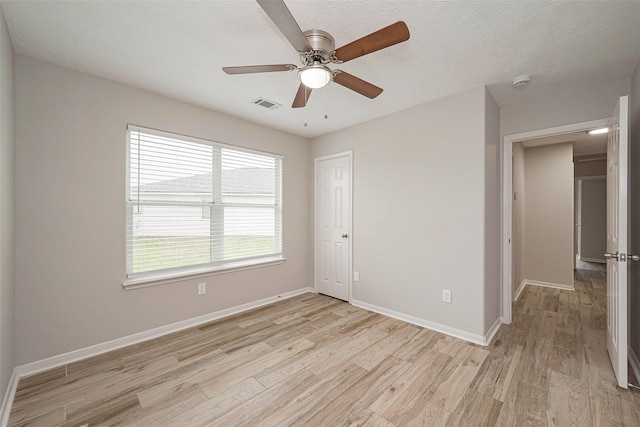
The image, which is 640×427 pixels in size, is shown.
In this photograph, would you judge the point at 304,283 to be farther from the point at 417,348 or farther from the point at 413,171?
the point at 413,171

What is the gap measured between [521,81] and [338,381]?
120 inches

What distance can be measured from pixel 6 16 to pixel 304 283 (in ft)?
12.9

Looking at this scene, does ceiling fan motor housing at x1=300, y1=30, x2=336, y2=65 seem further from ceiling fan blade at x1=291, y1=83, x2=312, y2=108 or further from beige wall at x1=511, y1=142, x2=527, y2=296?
beige wall at x1=511, y1=142, x2=527, y2=296

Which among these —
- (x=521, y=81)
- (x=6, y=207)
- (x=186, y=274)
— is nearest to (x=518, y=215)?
(x=521, y=81)

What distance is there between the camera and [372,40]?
4.71ft

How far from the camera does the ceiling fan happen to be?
129 cm

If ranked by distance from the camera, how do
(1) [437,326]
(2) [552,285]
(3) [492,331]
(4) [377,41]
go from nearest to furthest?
(4) [377,41] < (3) [492,331] < (1) [437,326] < (2) [552,285]

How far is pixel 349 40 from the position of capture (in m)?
1.87

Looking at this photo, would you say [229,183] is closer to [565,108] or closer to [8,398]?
[8,398]

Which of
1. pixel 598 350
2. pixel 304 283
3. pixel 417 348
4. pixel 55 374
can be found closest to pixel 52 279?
pixel 55 374

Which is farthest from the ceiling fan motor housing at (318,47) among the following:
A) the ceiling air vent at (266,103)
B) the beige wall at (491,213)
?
the beige wall at (491,213)

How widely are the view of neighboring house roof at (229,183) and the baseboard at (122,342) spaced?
145 cm

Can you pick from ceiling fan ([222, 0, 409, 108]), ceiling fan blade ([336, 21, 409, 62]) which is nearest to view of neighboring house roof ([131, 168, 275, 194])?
ceiling fan ([222, 0, 409, 108])

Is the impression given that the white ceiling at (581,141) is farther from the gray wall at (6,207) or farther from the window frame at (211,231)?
the gray wall at (6,207)
